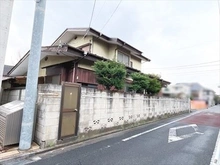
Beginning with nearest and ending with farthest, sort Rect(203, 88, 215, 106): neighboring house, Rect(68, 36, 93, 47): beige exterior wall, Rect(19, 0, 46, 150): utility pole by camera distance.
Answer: Rect(203, 88, 215, 106): neighboring house → Rect(19, 0, 46, 150): utility pole → Rect(68, 36, 93, 47): beige exterior wall

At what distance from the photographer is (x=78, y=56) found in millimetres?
7223

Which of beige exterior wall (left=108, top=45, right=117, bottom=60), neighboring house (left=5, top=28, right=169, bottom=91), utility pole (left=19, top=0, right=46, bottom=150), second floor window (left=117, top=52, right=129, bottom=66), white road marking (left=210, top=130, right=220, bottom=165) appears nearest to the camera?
white road marking (left=210, top=130, right=220, bottom=165)

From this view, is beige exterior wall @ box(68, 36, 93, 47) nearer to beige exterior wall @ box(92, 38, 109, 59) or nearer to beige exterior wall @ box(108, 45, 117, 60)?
beige exterior wall @ box(92, 38, 109, 59)

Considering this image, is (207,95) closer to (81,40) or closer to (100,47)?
(100,47)

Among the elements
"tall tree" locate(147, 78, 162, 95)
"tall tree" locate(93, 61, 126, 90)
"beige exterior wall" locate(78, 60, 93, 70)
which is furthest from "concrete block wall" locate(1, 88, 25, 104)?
"tall tree" locate(147, 78, 162, 95)

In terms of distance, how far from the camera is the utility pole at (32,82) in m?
3.86

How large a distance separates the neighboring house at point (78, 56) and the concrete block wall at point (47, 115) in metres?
2.81

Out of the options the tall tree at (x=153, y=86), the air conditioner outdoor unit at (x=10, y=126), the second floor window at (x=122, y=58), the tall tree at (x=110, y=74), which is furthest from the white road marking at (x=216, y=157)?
the second floor window at (x=122, y=58)

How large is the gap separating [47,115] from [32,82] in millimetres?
953

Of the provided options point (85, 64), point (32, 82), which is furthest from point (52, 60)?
point (32, 82)

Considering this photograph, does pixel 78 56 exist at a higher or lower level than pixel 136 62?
lower

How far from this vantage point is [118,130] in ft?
21.5

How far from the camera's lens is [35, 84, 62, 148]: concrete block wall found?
408cm

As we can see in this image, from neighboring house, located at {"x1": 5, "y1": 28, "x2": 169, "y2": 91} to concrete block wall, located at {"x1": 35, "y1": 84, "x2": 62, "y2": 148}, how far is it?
2812mm
